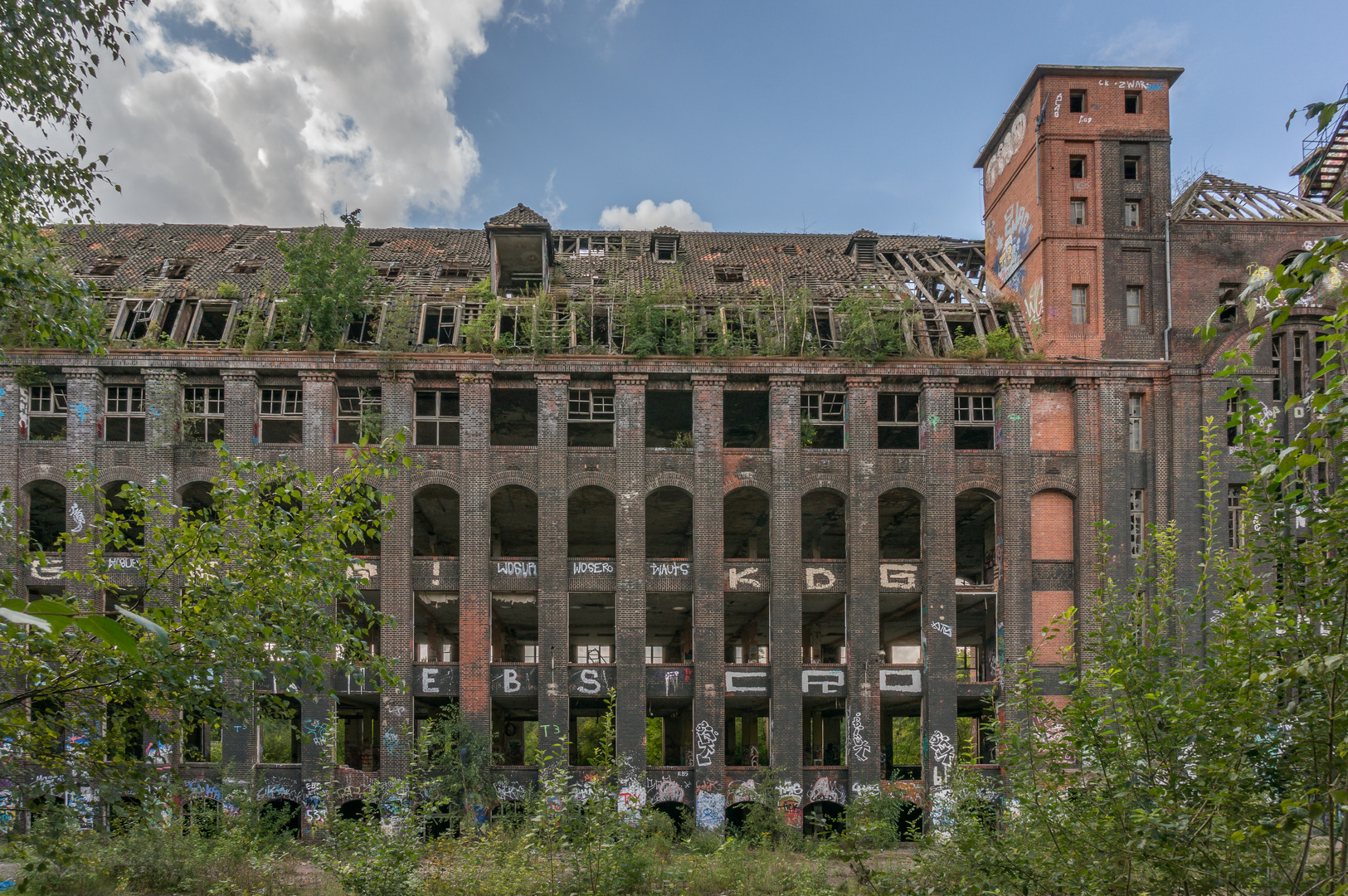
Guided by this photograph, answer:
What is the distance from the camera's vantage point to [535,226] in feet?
98.8

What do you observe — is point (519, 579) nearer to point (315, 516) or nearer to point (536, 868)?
point (536, 868)

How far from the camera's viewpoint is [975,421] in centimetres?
2770

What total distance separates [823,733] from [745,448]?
14956mm

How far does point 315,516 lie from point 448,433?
18.9 metres

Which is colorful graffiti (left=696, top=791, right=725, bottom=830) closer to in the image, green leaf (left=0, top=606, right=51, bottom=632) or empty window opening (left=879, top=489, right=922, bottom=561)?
empty window opening (left=879, top=489, right=922, bottom=561)

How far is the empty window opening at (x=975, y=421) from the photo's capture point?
90.7ft

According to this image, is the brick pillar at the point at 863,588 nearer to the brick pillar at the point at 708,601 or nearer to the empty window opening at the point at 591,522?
the brick pillar at the point at 708,601

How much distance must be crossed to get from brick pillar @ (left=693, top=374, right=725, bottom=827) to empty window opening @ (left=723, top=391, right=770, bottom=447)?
190 cm

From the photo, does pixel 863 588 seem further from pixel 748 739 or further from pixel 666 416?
pixel 748 739

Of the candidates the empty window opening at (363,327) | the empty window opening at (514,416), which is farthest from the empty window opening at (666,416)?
the empty window opening at (363,327)

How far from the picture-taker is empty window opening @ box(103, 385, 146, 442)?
26.5m

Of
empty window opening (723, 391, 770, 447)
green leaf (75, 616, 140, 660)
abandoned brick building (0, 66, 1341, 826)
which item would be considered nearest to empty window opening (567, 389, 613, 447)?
abandoned brick building (0, 66, 1341, 826)

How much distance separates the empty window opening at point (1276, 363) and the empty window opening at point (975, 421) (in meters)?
8.20

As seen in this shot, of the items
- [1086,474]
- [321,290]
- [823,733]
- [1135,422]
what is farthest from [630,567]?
[1135,422]
